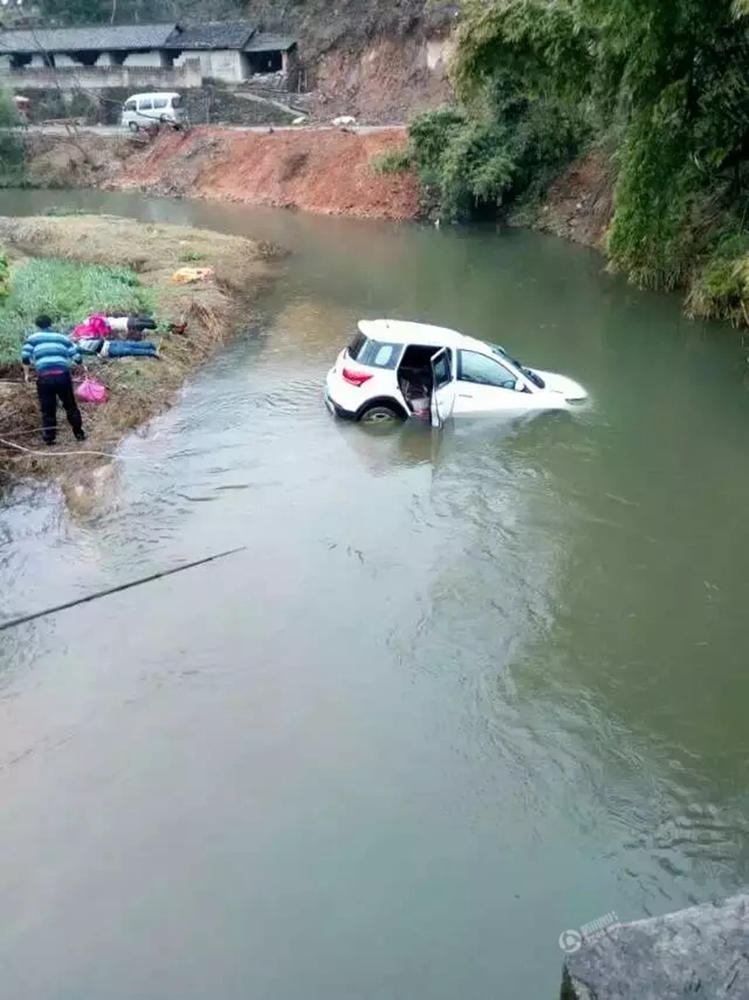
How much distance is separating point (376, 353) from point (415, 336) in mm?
593

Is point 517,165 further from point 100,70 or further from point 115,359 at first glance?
point 100,70

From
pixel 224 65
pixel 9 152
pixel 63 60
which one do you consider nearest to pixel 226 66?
pixel 224 65

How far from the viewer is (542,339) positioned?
1767cm

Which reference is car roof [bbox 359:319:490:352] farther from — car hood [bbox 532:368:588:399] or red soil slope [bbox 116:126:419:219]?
red soil slope [bbox 116:126:419:219]

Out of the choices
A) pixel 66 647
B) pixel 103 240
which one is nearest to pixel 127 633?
pixel 66 647

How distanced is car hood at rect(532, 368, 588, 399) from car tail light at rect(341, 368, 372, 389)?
9.23 ft

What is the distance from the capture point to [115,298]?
1742 cm

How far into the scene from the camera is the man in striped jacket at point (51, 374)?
11534mm

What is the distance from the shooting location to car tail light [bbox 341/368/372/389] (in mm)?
12164

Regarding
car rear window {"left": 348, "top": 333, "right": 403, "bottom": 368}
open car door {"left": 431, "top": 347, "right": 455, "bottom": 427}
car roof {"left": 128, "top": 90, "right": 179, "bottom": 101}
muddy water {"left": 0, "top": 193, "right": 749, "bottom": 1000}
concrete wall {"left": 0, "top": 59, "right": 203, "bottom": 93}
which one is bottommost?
muddy water {"left": 0, "top": 193, "right": 749, "bottom": 1000}

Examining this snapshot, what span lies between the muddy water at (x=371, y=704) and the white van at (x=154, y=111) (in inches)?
1531

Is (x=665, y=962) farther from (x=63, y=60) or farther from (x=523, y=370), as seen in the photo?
(x=63, y=60)

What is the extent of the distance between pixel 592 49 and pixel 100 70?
1795 inches

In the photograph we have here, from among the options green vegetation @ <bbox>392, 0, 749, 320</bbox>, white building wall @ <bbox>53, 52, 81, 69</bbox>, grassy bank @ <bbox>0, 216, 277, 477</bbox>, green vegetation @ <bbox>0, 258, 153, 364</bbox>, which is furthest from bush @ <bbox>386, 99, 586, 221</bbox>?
white building wall @ <bbox>53, 52, 81, 69</bbox>
